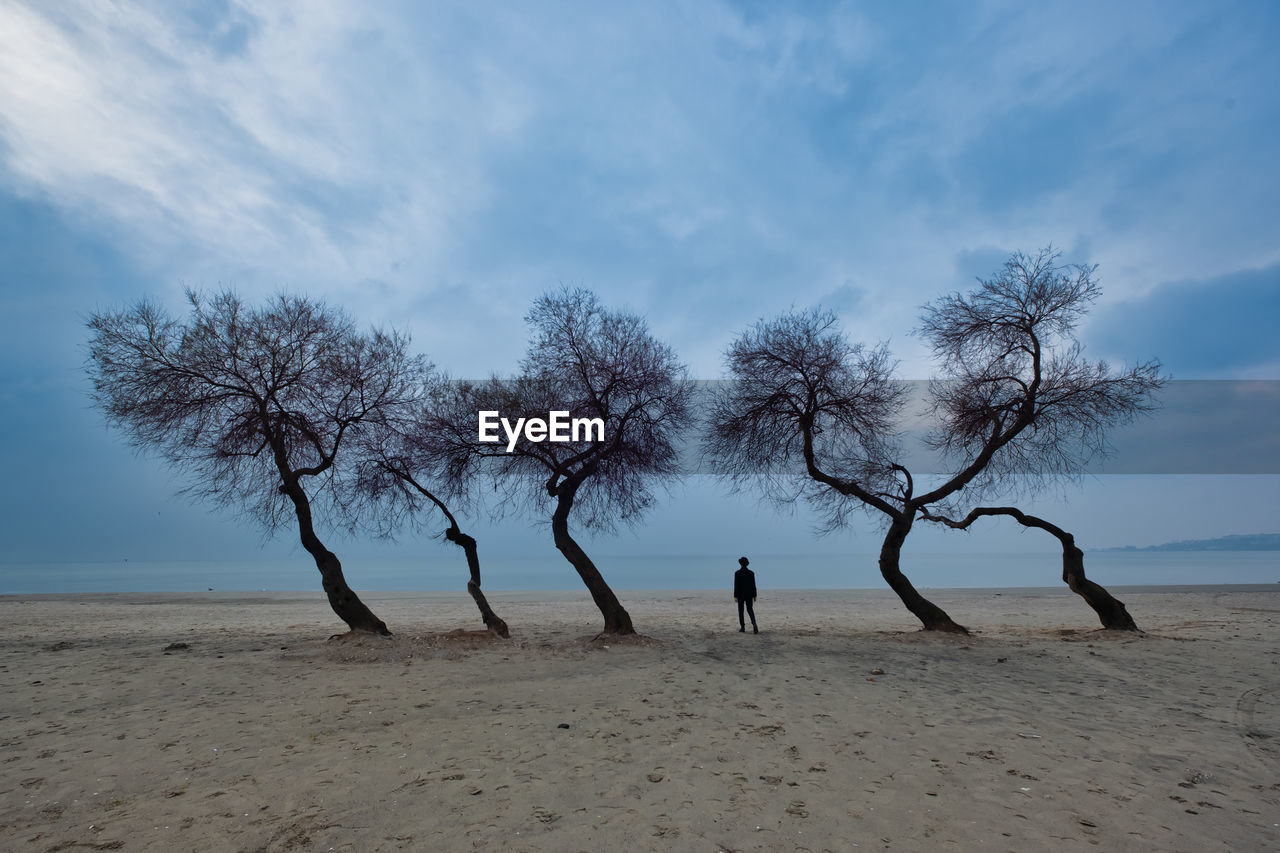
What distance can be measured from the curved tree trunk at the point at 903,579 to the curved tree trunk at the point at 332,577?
11.5 meters

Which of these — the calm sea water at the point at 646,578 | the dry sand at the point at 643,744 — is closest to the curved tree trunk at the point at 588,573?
the dry sand at the point at 643,744

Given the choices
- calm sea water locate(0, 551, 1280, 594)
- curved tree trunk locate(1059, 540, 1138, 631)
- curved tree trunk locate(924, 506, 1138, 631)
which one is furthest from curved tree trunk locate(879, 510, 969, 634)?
calm sea water locate(0, 551, 1280, 594)

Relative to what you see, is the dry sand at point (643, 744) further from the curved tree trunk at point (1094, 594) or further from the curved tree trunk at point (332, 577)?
the curved tree trunk at point (1094, 594)

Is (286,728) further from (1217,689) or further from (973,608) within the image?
(973,608)

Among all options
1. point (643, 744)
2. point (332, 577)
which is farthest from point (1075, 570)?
point (332, 577)

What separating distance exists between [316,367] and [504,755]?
35.5 feet

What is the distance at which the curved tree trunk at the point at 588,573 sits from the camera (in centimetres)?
1512

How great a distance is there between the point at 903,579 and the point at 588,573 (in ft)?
24.9

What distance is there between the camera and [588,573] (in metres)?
15.7

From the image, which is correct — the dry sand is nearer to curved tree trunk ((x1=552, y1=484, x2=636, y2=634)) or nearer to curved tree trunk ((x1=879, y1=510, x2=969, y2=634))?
curved tree trunk ((x1=552, y1=484, x2=636, y2=634))

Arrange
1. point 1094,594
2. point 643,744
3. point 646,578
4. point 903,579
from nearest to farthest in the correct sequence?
point 643,744, point 1094,594, point 903,579, point 646,578

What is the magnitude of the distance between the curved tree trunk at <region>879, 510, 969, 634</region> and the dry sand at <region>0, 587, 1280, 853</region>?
5.31 ft

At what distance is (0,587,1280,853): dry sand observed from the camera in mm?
5281

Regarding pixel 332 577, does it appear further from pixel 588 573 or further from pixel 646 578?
pixel 646 578
